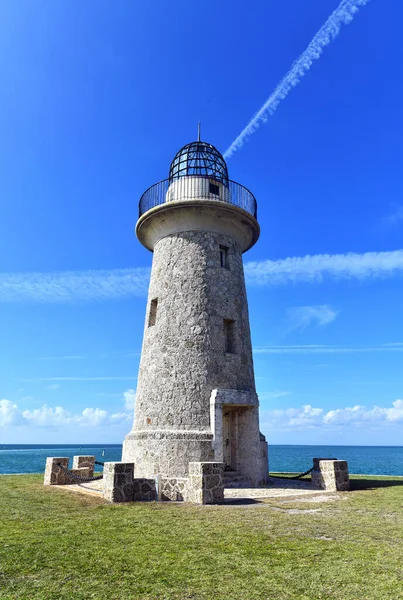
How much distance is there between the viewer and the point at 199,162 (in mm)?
16500

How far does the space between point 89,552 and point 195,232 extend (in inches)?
430

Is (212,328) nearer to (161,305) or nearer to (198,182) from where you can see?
(161,305)

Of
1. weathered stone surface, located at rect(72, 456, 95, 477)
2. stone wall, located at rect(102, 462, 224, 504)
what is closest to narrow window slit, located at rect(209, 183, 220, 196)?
stone wall, located at rect(102, 462, 224, 504)

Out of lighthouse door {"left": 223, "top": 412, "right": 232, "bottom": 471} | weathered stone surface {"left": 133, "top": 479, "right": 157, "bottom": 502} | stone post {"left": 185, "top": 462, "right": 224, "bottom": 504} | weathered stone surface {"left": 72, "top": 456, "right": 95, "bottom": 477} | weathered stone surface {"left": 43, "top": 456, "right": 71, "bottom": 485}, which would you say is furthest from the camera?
weathered stone surface {"left": 72, "top": 456, "right": 95, "bottom": 477}

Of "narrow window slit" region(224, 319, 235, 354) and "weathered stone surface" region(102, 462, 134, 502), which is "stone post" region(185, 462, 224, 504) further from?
"narrow window slit" region(224, 319, 235, 354)

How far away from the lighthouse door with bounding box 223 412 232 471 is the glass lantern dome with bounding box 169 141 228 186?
8090 millimetres

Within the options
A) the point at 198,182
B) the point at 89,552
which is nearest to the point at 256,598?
the point at 89,552

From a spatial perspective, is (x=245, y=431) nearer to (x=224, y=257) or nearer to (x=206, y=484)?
(x=206, y=484)

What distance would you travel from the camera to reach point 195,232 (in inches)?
591

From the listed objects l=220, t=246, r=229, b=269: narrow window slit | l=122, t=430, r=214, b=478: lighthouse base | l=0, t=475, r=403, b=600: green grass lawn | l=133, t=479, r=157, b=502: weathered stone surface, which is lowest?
l=0, t=475, r=403, b=600: green grass lawn

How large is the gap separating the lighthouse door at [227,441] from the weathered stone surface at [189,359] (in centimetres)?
41

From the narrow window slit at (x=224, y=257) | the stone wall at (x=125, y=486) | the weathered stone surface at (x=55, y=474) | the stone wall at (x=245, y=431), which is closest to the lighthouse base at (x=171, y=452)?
the stone wall at (x=245, y=431)

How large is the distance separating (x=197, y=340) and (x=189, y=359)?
25.2 inches

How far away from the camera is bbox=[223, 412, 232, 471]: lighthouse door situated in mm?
14008
